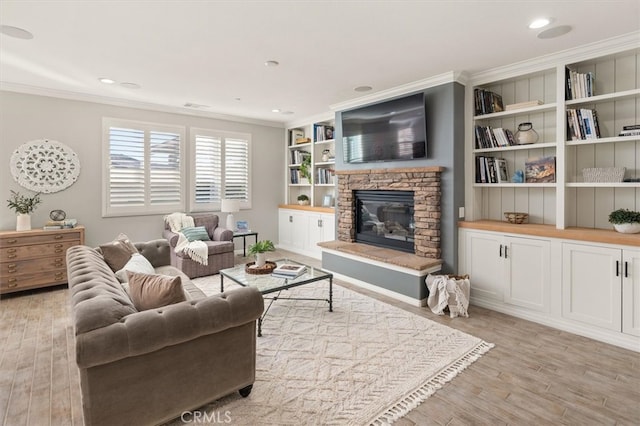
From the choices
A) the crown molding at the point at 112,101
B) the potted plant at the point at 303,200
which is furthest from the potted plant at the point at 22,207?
the potted plant at the point at 303,200

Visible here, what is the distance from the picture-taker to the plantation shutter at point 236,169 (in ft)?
20.4

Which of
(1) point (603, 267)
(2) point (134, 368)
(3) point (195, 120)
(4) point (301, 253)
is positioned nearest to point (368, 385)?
(2) point (134, 368)

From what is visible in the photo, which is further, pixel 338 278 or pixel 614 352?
pixel 338 278

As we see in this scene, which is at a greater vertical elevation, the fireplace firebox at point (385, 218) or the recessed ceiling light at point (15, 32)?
the recessed ceiling light at point (15, 32)

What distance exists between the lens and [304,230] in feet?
20.9

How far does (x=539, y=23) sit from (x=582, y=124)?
1.13 m

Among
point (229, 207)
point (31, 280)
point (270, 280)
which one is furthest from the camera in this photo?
point (229, 207)

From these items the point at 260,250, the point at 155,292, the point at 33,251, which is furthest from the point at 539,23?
the point at 33,251

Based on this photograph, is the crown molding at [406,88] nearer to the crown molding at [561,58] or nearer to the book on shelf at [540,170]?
the crown molding at [561,58]

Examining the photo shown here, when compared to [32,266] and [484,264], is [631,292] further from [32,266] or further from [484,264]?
[32,266]

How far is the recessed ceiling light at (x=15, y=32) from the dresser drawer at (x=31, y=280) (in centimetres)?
271

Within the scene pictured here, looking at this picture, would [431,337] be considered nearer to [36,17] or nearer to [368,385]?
[368,385]

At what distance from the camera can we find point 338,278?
4.71 meters

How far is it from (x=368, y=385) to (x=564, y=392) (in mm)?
1270
